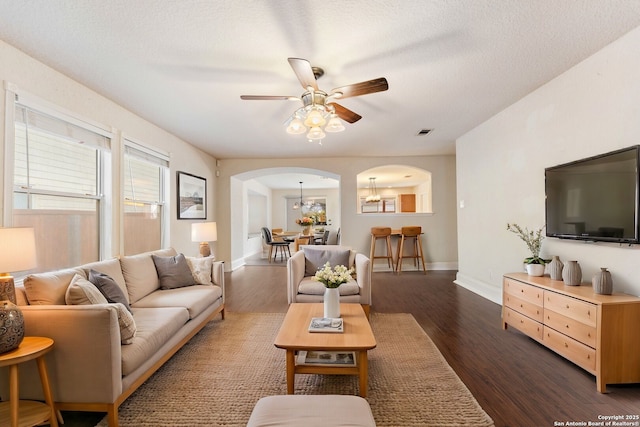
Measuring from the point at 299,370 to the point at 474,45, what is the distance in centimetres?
275

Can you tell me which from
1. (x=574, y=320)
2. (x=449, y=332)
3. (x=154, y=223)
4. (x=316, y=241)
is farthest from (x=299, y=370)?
(x=316, y=241)

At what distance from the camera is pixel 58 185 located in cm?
283

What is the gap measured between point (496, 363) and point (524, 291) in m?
0.83

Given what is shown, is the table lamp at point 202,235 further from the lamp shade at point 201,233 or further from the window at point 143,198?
the window at point 143,198

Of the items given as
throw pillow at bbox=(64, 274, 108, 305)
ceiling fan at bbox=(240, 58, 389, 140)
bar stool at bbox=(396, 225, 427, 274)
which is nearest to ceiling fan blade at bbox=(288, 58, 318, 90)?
ceiling fan at bbox=(240, 58, 389, 140)

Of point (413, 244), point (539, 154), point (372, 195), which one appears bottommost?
point (413, 244)

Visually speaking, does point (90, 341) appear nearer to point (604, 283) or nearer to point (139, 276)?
point (139, 276)

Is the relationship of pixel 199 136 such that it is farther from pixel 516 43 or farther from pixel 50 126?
pixel 516 43

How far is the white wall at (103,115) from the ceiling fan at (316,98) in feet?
5.73

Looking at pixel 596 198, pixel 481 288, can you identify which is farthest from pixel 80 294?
pixel 481 288

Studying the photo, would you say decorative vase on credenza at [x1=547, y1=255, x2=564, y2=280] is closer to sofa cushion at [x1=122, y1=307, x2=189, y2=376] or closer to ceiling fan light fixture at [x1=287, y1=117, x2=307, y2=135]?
ceiling fan light fixture at [x1=287, y1=117, x2=307, y2=135]

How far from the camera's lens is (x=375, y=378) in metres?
2.19

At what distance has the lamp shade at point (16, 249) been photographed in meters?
1.69

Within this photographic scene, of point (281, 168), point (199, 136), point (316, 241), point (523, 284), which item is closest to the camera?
point (523, 284)
